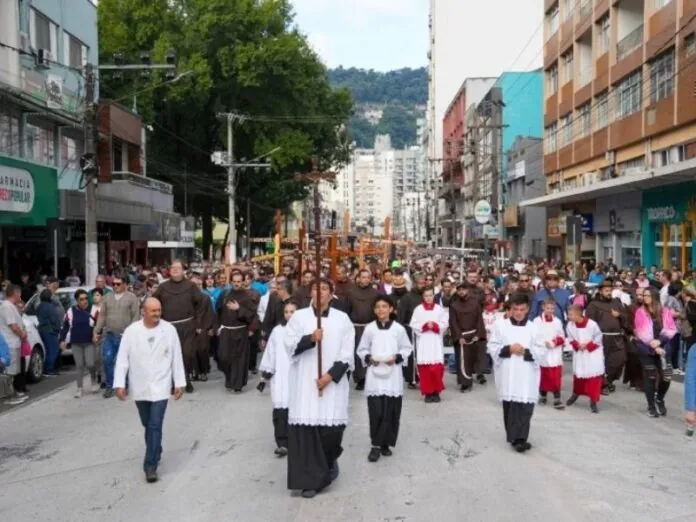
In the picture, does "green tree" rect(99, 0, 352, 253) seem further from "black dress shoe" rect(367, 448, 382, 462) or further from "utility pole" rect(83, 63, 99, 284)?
"black dress shoe" rect(367, 448, 382, 462)

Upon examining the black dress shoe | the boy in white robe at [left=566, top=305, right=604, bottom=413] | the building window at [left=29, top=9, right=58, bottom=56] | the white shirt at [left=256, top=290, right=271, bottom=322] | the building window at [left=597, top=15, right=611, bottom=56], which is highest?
the building window at [left=597, top=15, right=611, bottom=56]

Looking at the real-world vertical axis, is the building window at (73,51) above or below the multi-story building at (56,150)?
above

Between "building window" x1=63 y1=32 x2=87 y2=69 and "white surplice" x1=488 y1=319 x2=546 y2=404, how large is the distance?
2295cm

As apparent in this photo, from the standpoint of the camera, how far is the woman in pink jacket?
11.3 meters

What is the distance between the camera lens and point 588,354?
468 inches

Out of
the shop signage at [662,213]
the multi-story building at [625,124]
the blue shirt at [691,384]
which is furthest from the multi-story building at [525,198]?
the blue shirt at [691,384]

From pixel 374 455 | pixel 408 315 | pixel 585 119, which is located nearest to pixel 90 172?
pixel 408 315

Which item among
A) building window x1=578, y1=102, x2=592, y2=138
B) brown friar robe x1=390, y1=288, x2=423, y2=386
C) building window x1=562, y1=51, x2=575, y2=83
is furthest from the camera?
building window x1=562, y1=51, x2=575, y2=83

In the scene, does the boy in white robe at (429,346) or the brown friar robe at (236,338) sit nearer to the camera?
the boy in white robe at (429,346)

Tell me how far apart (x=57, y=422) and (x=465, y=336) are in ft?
19.7

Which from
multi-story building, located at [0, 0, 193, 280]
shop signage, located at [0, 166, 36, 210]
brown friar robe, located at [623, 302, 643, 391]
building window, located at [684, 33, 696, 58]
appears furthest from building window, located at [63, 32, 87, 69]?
brown friar robe, located at [623, 302, 643, 391]

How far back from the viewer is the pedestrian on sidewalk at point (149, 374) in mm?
8156

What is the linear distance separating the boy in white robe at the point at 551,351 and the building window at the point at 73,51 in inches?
852

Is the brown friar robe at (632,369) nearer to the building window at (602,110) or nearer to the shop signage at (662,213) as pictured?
the shop signage at (662,213)
